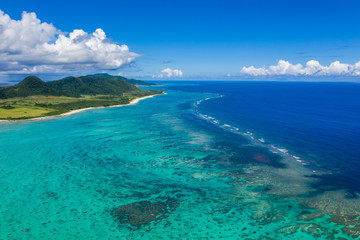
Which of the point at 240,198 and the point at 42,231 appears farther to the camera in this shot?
the point at 240,198

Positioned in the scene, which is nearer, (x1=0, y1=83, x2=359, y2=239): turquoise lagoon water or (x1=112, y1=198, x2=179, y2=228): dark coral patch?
(x1=0, y1=83, x2=359, y2=239): turquoise lagoon water

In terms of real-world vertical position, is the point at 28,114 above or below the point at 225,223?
above

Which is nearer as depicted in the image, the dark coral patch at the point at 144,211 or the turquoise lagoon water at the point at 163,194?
the turquoise lagoon water at the point at 163,194

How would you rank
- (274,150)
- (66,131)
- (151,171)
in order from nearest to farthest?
1. (151,171)
2. (274,150)
3. (66,131)

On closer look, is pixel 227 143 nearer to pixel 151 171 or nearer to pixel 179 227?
pixel 151 171

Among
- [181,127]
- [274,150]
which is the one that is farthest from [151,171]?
[181,127]

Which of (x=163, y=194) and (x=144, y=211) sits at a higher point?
(x=163, y=194)

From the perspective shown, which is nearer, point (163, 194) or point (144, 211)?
point (144, 211)

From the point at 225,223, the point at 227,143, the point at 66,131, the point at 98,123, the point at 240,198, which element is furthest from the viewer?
the point at 98,123
